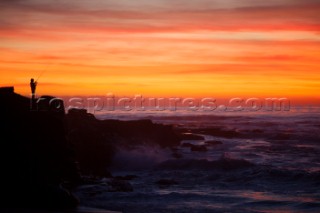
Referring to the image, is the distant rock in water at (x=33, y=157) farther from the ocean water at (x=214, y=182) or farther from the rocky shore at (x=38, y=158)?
the ocean water at (x=214, y=182)

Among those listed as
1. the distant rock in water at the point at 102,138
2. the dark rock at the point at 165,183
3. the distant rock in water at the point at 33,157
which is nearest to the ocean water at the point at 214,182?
the dark rock at the point at 165,183

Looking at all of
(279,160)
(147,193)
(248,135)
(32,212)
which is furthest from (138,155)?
(248,135)

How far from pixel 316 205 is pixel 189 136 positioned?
2645 centimetres

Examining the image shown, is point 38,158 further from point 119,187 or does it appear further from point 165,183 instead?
point 165,183

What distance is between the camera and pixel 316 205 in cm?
1477

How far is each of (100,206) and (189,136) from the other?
27.5 metres

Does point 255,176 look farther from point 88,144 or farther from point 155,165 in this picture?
point 88,144

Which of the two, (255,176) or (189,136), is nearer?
(255,176)

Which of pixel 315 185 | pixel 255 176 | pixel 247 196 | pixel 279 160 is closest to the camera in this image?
pixel 247 196

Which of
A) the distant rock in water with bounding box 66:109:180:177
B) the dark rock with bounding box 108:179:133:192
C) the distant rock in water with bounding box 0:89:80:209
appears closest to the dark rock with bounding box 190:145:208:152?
the distant rock in water with bounding box 66:109:180:177

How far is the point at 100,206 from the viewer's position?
549 inches

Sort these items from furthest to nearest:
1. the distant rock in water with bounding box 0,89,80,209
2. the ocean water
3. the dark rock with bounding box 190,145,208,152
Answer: the dark rock with bounding box 190,145,208,152 < the ocean water < the distant rock in water with bounding box 0,89,80,209

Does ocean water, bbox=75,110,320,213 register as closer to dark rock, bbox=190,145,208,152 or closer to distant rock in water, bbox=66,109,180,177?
dark rock, bbox=190,145,208,152

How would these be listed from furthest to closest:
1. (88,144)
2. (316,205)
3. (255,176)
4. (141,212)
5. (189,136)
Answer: (189,136), (88,144), (255,176), (316,205), (141,212)
